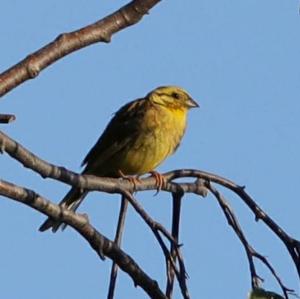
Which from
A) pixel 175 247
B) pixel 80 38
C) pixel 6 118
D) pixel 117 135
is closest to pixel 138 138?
pixel 117 135

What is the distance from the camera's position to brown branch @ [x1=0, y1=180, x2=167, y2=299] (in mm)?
3289

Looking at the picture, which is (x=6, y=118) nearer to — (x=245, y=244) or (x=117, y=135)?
(x=245, y=244)

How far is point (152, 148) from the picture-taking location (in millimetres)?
8234

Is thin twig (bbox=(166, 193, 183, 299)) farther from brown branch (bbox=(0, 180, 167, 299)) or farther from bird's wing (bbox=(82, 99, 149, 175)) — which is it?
bird's wing (bbox=(82, 99, 149, 175))

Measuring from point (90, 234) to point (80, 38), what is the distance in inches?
31.1

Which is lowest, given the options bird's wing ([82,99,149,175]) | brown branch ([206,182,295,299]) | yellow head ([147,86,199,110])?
brown branch ([206,182,295,299])

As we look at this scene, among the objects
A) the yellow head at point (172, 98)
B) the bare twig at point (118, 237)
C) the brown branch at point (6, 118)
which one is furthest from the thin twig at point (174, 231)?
the yellow head at point (172, 98)

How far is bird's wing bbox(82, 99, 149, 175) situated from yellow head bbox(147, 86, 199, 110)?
130 millimetres

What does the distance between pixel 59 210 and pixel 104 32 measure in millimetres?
770

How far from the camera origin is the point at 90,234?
3.45 m

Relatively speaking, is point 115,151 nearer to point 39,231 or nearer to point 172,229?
point 39,231

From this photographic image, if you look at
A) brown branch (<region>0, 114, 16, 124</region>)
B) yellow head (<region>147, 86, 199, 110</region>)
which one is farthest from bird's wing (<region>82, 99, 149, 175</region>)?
brown branch (<region>0, 114, 16, 124</region>)

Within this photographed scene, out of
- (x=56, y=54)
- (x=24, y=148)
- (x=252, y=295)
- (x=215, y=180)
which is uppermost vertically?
(x=56, y=54)

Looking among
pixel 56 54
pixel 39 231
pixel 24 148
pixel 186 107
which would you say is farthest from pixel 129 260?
pixel 186 107
